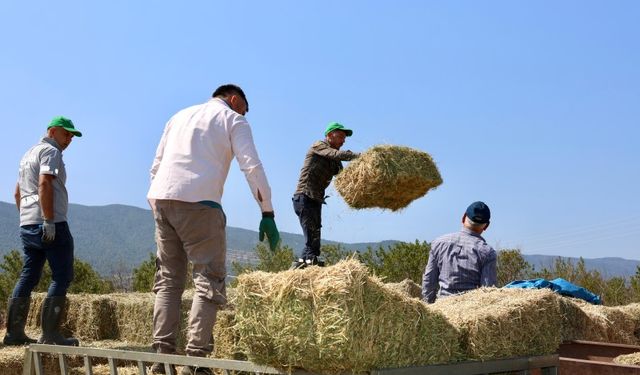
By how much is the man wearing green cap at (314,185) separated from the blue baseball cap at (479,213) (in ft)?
9.48

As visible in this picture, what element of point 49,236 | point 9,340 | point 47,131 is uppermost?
point 47,131

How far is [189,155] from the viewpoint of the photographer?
5.02m

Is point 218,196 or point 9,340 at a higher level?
point 218,196

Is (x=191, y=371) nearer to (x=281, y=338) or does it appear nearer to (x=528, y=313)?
(x=281, y=338)

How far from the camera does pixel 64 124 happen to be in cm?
740

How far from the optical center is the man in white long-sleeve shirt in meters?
4.88

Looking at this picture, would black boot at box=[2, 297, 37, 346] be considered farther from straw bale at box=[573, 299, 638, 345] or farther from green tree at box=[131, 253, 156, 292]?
green tree at box=[131, 253, 156, 292]

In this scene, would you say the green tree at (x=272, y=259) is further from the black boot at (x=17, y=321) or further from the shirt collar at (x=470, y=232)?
the shirt collar at (x=470, y=232)

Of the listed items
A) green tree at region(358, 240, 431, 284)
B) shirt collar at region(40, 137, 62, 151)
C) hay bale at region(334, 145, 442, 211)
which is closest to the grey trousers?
shirt collar at region(40, 137, 62, 151)

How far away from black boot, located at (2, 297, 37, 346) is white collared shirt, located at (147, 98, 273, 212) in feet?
9.92

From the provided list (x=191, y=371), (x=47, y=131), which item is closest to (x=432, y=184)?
(x=47, y=131)

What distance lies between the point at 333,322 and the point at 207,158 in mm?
1770

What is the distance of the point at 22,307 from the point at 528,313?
4850 millimetres

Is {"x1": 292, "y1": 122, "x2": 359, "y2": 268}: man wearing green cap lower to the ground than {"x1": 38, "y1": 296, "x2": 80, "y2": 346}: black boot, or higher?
higher
